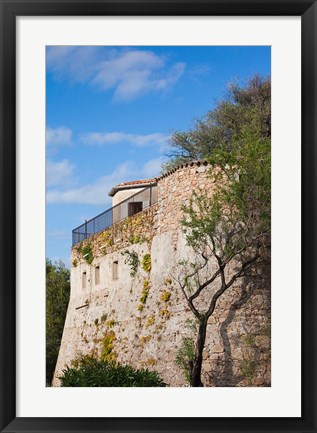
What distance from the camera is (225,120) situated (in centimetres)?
1938

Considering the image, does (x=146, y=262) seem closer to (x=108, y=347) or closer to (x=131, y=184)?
(x=108, y=347)

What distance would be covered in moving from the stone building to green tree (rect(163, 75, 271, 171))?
1700 millimetres

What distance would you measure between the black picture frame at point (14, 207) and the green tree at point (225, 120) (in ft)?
43.9

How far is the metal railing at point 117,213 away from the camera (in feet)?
60.5

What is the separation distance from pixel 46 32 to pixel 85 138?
15.1 metres

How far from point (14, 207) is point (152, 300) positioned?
11291mm

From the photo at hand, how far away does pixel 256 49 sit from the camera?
19.2 metres

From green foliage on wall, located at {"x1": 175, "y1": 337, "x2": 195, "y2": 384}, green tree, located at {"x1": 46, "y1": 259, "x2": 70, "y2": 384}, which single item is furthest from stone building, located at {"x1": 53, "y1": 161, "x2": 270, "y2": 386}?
green tree, located at {"x1": 46, "y1": 259, "x2": 70, "y2": 384}

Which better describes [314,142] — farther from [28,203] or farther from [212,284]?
[212,284]

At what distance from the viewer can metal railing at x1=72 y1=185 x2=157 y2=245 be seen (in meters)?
18.4

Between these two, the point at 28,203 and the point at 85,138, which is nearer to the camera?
the point at 28,203

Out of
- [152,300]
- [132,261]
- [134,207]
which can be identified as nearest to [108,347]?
[132,261]

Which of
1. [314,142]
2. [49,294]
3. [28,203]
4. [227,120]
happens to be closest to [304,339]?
[314,142]

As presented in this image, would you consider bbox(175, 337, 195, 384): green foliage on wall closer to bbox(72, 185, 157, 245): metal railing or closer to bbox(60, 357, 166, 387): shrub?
bbox(60, 357, 166, 387): shrub
